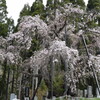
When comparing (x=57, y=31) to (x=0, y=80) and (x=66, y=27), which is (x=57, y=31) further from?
(x=0, y=80)

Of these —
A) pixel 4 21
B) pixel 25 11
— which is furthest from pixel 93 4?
pixel 4 21

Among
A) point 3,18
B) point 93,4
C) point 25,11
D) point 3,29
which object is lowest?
point 3,29

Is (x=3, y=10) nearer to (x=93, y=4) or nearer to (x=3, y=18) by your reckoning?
(x=3, y=18)

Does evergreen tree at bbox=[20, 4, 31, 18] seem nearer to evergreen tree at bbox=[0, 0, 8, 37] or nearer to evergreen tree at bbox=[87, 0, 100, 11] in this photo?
evergreen tree at bbox=[0, 0, 8, 37]

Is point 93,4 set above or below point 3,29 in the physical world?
above

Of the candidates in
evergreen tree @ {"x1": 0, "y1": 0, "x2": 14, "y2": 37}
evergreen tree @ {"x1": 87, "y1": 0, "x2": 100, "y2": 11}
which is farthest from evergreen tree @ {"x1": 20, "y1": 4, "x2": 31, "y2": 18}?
evergreen tree @ {"x1": 87, "y1": 0, "x2": 100, "y2": 11}

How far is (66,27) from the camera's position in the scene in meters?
11.0

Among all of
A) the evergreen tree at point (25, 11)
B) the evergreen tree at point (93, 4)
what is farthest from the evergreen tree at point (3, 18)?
the evergreen tree at point (93, 4)

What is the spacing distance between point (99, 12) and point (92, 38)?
156 centimetres

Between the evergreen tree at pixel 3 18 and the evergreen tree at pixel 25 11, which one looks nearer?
the evergreen tree at pixel 3 18

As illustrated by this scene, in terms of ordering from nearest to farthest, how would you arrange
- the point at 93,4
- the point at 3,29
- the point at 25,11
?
1. the point at 3,29
2. the point at 93,4
3. the point at 25,11

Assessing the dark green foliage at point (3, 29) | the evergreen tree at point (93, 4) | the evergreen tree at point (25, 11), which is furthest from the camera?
the evergreen tree at point (25, 11)

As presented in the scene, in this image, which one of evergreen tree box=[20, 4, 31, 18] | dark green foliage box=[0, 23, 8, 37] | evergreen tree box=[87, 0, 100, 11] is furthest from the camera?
evergreen tree box=[20, 4, 31, 18]

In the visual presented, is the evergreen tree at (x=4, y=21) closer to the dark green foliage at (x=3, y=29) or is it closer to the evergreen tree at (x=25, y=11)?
the dark green foliage at (x=3, y=29)
